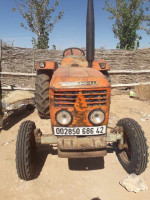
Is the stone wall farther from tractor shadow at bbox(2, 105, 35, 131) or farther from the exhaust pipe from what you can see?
the exhaust pipe

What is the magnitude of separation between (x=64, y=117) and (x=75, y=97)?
33 centimetres

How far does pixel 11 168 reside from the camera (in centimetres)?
302

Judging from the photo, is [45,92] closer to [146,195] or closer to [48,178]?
[48,178]

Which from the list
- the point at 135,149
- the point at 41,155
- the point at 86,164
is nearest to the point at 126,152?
the point at 135,149

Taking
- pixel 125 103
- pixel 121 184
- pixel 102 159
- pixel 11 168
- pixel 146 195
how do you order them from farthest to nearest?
1. pixel 125 103
2. pixel 102 159
3. pixel 11 168
4. pixel 121 184
5. pixel 146 195

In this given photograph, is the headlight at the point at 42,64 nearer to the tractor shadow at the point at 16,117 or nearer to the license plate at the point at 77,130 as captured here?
the tractor shadow at the point at 16,117

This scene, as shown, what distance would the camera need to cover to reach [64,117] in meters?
2.51

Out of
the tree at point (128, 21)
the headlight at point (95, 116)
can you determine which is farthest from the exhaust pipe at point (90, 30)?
the tree at point (128, 21)

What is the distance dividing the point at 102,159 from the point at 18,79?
5.38m

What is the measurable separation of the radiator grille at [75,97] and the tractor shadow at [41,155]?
129 cm

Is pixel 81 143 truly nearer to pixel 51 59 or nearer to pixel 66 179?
pixel 66 179

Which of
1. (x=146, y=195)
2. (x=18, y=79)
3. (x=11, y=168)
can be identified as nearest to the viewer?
(x=146, y=195)

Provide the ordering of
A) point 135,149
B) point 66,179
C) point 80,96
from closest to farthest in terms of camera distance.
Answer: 1. point 80,96
2. point 135,149
3. point 66,179

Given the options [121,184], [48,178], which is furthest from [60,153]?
[121,184]
